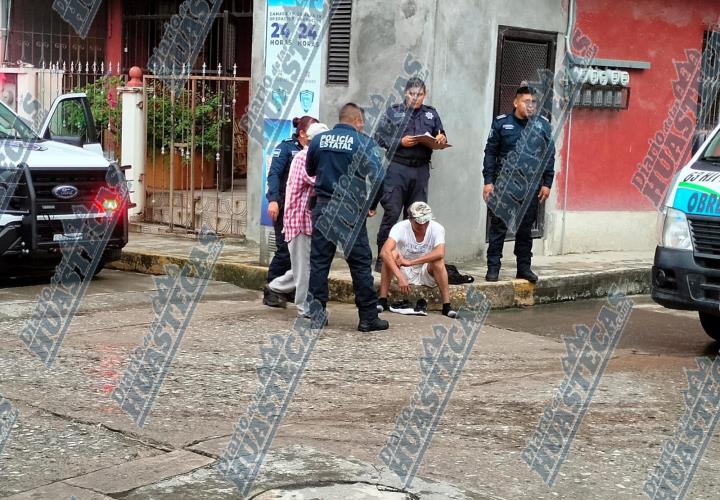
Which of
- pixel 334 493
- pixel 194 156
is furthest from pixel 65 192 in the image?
pixel 334 493

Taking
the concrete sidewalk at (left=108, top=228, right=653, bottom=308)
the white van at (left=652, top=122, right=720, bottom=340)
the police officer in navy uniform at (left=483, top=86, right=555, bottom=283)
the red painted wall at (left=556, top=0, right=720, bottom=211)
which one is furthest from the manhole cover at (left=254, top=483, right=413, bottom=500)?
the red painted wall at (left=556, top=0, right=720, bottom=211)

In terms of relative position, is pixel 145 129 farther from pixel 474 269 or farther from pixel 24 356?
pixel 24 356

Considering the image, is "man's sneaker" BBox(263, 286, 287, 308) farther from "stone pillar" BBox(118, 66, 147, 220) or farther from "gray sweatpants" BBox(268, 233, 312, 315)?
"stone pillar" BBox(118, 66, 147, 220)

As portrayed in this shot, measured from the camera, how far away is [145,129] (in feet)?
46.0

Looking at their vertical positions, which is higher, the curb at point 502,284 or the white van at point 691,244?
the white van at point 691,244

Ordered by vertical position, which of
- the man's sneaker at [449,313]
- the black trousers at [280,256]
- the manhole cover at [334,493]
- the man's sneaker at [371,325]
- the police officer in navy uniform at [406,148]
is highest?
Result: the police officer in navy uniform at [406,148]

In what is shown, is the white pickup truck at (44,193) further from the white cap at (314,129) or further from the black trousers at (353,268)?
the black trousers at (353,268)

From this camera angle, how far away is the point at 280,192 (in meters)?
10.1

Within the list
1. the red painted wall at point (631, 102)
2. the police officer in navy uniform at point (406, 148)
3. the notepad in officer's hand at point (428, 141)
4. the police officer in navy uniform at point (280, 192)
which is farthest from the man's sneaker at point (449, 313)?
the red painted wall at point (631, 102)

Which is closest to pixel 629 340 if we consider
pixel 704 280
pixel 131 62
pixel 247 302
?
pixel 704 280

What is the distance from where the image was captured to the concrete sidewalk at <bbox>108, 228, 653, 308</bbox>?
10.7 m

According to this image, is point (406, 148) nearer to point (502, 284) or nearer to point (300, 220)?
point (502, 284)

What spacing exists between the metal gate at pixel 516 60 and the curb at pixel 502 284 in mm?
1138

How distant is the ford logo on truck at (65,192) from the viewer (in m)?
10.7
